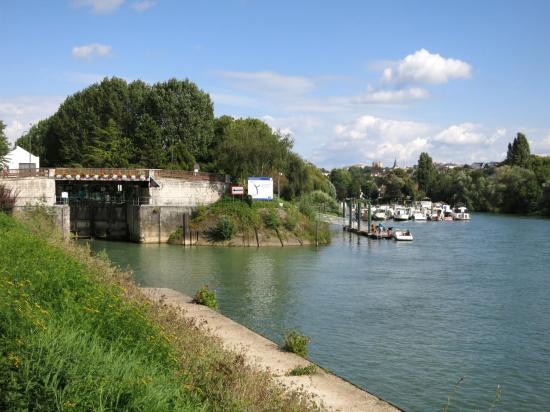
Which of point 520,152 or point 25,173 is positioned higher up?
point 520,152

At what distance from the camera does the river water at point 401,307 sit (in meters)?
18.1

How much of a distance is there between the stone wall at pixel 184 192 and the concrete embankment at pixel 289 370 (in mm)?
41659

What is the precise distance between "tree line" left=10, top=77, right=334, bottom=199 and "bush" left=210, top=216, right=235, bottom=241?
42.5 ft

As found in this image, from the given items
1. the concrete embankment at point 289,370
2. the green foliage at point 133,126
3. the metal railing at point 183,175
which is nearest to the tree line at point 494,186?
the green foliage at point 133,126

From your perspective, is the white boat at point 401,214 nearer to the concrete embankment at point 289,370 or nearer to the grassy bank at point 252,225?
the grassy bank at point 252,225

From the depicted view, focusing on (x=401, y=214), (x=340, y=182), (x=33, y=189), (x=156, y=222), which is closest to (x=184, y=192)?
(x=156, y=222)

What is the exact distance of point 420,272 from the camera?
1663 inches

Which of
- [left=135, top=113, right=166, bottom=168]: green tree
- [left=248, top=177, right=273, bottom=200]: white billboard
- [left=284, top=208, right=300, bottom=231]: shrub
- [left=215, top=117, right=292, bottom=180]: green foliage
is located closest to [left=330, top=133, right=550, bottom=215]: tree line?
[left=215, top=117, right=292, bottom=180]: green foliage

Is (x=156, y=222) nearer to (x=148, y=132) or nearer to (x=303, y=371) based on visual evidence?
(x=148, y=132)

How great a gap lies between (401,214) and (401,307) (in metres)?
85.9

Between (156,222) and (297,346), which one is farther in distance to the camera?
(156,222)

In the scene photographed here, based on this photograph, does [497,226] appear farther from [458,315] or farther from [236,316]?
[236,316]

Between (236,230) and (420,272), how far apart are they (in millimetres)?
21128

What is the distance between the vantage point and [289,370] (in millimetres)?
14859
